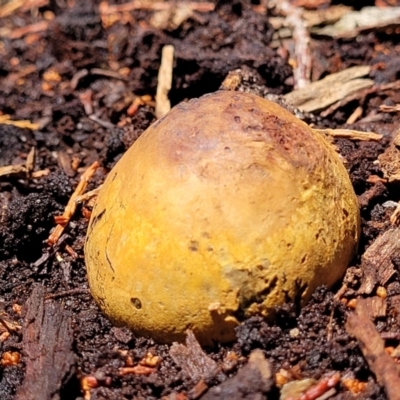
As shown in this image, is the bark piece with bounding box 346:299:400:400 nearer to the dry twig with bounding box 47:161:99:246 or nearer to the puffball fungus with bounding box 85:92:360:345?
the puffball fungus with bounding box 85:92:360:345

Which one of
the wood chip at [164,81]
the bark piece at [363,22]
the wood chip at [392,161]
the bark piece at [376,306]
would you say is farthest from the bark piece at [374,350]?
the bark piece at [363,22]

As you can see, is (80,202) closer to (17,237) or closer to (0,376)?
(17,237)

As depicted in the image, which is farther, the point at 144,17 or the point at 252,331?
the point at 144,17

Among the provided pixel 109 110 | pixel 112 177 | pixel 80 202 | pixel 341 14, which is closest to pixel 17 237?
pixel 80 202

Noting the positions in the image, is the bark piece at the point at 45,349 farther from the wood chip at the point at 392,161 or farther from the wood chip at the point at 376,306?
the wood chip at the point at 392,161

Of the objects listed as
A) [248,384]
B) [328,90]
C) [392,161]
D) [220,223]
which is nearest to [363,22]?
[328,90]

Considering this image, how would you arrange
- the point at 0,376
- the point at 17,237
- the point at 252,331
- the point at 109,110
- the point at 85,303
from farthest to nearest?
the point at 109,110 → the point at 17,237 → the point at 85,303 → the point at 0,376 → the point at 252,331
